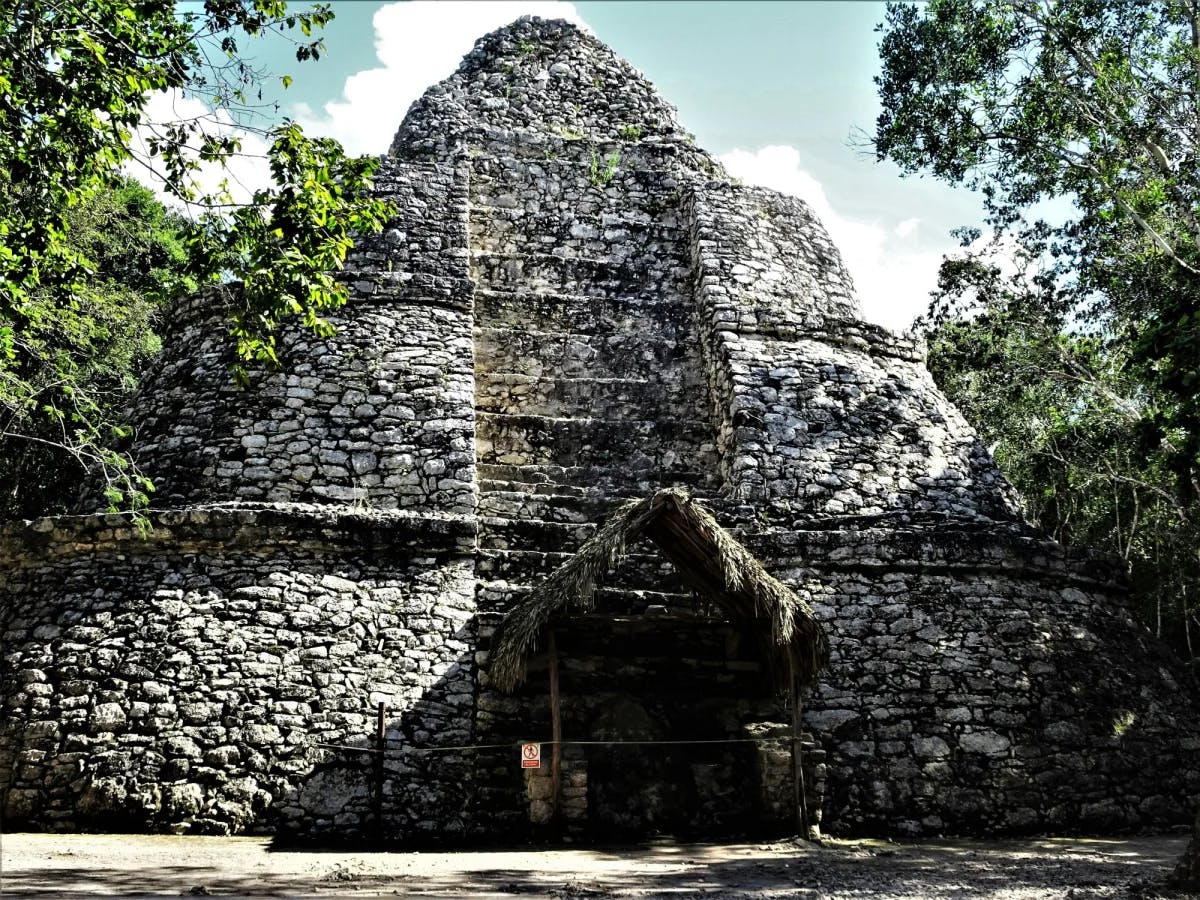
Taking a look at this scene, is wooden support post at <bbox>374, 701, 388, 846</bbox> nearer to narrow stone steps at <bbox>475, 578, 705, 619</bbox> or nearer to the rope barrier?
the rope barrier

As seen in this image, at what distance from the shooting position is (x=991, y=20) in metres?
10.9

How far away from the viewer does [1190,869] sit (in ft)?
17.4

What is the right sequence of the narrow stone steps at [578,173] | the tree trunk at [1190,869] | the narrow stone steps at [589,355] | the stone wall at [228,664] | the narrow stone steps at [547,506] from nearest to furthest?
the tree trunk at [1190,869], the stone wall at [228,664], the narrow stone steps at [547,506], the narrow stone steps at [589,355], the narrow stone steps at [578,173]

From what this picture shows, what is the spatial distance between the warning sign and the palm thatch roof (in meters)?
0.48

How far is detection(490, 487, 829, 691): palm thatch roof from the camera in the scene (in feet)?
21.6

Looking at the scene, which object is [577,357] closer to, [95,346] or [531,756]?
[531,756]

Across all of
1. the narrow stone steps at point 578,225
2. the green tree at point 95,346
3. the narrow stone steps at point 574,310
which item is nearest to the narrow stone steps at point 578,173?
the narrow stone steps at point 578,225

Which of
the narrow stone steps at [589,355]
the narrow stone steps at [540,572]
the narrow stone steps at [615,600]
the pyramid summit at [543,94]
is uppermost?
the pyramid summit at [543,94]

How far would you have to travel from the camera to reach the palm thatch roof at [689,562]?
660 cm

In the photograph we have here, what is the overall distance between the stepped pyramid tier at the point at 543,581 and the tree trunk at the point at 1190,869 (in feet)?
6.77

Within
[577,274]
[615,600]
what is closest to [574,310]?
[577,274]

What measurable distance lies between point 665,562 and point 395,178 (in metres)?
5.49

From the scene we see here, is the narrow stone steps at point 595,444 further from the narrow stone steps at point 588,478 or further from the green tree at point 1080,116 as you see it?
the green tree at point 1080,116

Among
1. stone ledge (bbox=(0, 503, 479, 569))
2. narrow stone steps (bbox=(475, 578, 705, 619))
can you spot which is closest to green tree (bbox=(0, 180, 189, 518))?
stone ledge (bbox=(0, 503, 479, 569))
